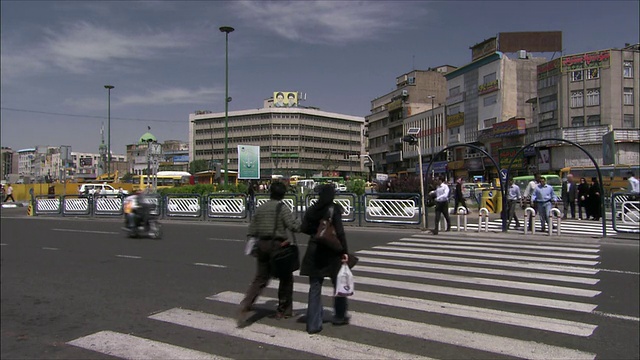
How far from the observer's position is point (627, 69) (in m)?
43.7

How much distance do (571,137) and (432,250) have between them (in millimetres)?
39043

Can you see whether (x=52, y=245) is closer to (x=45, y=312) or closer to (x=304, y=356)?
(x=45, y=312)

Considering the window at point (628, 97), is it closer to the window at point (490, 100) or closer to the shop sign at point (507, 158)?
the shop sign at point (507, 158)

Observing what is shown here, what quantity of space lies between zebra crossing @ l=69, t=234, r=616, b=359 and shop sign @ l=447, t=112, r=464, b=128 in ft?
173

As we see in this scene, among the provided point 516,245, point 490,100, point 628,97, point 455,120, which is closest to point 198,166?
point 455,120

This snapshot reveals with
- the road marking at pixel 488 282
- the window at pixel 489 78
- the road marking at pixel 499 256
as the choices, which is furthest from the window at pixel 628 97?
the road marking at pixel 488 282

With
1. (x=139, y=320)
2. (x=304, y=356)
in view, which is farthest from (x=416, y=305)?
(x=139, y=320)

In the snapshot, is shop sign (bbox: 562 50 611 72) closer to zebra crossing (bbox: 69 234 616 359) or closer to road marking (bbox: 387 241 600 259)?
road marking (bbox: 387 241 600 259)

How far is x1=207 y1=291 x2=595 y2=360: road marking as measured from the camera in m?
4.67

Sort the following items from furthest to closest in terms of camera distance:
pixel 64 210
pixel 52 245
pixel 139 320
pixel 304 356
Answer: pixel 64 210, pixel 52 245, pixel 139 320, pixel 304 356

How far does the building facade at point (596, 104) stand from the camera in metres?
42.8

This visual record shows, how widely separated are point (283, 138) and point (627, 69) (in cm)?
7881

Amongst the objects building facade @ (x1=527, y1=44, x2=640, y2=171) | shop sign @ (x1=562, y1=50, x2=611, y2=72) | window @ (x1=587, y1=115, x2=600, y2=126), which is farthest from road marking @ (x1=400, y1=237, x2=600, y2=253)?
shop sign @ (x1=562, y1=50, x2=611, y2=72)

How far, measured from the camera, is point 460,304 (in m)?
6.41
